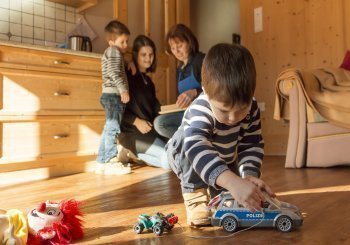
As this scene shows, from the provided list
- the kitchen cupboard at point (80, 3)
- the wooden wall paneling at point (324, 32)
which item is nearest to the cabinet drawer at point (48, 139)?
the kitchen cupboard at point (80, 3)

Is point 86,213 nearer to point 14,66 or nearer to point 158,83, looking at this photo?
point 14,66

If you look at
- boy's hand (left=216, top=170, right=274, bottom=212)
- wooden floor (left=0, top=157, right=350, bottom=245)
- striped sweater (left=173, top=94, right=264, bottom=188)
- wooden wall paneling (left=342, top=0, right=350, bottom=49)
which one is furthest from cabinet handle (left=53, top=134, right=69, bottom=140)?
wooden wall paneling (left=342, top=0, right=350, bottom=49)

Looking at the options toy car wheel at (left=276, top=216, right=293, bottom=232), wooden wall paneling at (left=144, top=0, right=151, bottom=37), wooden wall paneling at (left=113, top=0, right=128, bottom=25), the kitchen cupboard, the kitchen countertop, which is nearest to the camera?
toy car wheel at (left=276, top=216, right=293, bottom=232)

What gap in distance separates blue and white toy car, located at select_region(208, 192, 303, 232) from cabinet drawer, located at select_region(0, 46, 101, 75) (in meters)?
1.42

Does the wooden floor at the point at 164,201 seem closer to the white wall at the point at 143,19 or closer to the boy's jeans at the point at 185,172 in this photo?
the boy's jeans at the point at 185,172

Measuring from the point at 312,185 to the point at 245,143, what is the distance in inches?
23.7

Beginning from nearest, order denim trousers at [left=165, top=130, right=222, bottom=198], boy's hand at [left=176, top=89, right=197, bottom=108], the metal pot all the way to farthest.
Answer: denim trousers at [left=165, top=130, right=222, bottom=198] → boy's hand at [left=176, top=89, right=197, bottom=108] → the metal pot

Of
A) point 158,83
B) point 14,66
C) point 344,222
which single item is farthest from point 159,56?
point 344,222

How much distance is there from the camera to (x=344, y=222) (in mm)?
866

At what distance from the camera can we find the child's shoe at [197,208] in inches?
34.5

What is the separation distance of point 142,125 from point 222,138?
130 centimetres

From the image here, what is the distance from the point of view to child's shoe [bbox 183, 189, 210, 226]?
877 mm

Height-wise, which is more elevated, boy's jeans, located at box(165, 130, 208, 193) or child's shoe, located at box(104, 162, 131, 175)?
boy's jeans, located at box(165, 130, 208, 193)

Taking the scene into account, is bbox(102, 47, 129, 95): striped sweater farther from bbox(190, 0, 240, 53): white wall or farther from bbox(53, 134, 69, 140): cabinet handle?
bbox(190, 0, 240, 53): white wall
